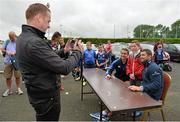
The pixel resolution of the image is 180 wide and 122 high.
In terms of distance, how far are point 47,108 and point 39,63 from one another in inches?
21.1

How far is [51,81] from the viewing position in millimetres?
2295

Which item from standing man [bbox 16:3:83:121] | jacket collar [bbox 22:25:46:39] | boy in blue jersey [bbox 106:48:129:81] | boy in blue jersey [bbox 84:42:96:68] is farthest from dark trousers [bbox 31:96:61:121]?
boy in blue jersey [bbox 84:42:96:68]

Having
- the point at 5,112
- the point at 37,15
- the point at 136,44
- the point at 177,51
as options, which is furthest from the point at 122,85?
the point at 177,51

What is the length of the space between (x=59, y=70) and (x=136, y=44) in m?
3.85

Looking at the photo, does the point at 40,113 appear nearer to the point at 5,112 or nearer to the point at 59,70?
the point at 59,70

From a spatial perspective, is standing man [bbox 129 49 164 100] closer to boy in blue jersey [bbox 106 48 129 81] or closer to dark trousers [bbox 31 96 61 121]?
boy in blue jersey [bbox 106 48 129 81]

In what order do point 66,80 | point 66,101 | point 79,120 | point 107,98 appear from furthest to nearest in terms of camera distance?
point 66,80 < point 66,101 < point 79,120 < point 107,98

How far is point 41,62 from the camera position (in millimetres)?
2115

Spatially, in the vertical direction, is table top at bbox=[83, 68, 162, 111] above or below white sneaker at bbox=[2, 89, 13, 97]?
above

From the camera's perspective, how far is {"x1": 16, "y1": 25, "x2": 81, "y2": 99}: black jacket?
2.11 meters

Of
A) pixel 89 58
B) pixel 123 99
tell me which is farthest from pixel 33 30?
pixel 89 58

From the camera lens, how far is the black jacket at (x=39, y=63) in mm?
2107

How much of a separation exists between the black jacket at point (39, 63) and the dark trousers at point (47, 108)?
0.06 metres

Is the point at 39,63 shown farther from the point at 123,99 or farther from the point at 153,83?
the point at 153,83
